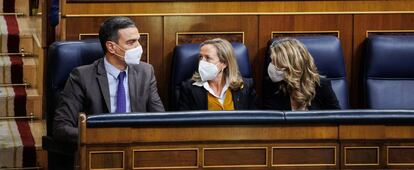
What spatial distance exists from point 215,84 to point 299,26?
56cm

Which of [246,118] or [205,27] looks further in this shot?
[205,27]

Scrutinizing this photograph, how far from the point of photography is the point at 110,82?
3938 millimetres

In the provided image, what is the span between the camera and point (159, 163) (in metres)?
2.96

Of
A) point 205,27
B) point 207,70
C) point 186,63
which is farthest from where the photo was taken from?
point 205,27

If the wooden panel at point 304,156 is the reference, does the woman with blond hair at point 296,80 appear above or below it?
above

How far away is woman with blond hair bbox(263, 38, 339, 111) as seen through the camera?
4.14 metres

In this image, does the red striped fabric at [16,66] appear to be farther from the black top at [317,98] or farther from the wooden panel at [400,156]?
the wooden panel at [400,156]

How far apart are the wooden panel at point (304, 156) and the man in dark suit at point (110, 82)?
1042 millimetres

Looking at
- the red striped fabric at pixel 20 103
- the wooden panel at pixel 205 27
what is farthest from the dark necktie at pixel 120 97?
the red striped fabric at pixel 20 103

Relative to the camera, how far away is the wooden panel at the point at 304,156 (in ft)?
9.87

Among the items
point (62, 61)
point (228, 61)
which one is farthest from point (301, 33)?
point (62, 61)

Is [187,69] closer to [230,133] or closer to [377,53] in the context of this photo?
[377,53]

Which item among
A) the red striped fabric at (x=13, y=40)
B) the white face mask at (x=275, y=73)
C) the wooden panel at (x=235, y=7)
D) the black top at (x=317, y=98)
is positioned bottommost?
the black top at (x=317, y=98)

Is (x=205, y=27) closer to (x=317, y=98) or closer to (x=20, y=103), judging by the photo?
(x=317, y=98)
